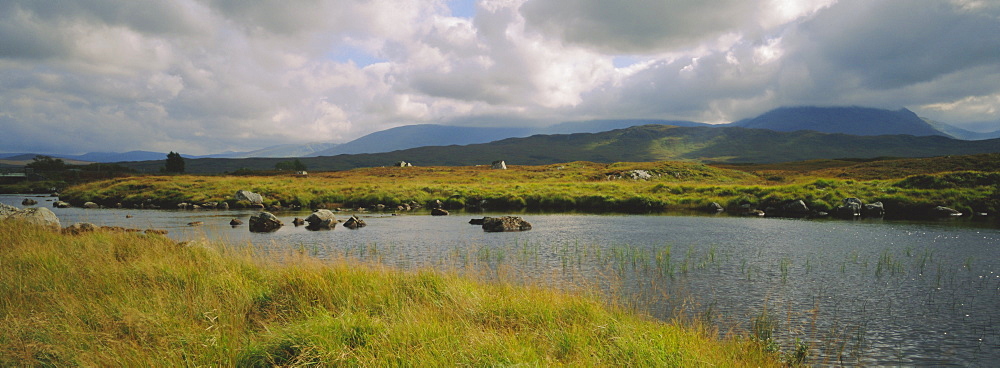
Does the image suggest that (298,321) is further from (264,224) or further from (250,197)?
(250,197)

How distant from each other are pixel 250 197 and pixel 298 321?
52.5 m

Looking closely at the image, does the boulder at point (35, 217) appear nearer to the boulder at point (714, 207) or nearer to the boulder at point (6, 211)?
the boulder at point (6, 211)

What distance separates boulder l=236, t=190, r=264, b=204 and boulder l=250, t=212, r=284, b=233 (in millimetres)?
24879

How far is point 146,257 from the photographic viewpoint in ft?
42.8

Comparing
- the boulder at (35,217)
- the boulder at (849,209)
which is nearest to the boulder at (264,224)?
the boulder at (35,217)

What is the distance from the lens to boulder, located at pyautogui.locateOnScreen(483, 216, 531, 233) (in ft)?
101

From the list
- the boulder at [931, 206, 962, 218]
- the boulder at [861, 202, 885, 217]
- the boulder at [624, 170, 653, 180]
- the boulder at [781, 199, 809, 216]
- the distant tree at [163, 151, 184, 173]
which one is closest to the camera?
the boulder at [931, 206, 962, 218]

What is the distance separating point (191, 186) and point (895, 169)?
103224 millimetres

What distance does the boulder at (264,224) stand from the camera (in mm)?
31000

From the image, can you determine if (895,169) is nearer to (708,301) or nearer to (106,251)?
(708,301)

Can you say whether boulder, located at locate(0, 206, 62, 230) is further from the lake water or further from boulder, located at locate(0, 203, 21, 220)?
the lake water

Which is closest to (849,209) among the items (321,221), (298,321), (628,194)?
(628,194)

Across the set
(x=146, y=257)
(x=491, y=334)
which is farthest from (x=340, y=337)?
(x=146, y=257)

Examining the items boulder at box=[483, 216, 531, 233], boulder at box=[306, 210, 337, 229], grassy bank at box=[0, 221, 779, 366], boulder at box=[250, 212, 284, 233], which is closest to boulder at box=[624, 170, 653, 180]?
boulder at box=[483, 216, 531, 233]
